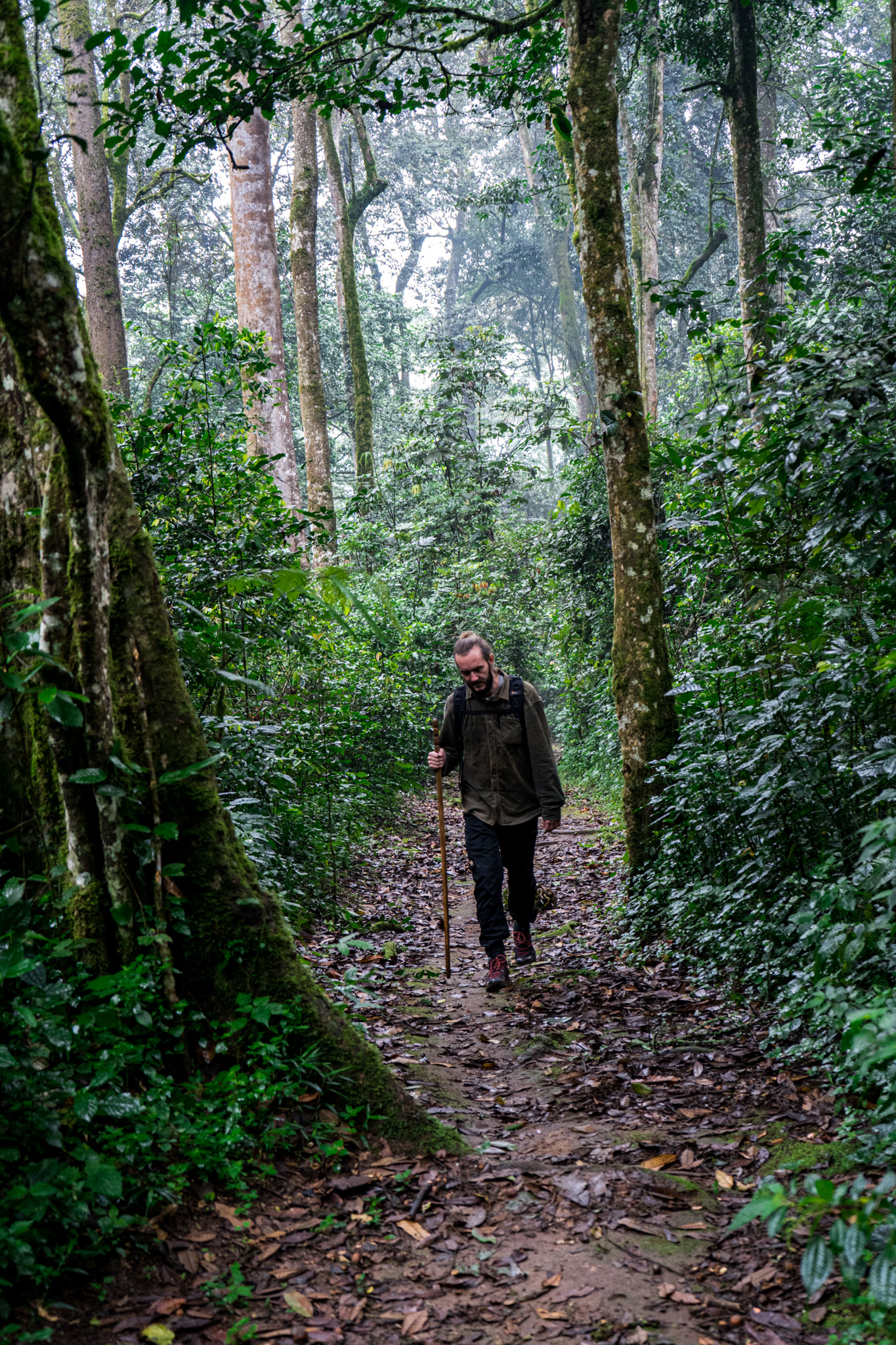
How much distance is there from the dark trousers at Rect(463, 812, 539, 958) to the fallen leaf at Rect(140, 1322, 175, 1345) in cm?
371

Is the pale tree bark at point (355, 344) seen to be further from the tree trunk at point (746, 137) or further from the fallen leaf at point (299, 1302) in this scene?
the fallen leaf at point (299, 1302)

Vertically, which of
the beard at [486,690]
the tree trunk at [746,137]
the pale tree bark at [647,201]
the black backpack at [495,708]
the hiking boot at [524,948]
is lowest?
the hiking boot at [524,948]

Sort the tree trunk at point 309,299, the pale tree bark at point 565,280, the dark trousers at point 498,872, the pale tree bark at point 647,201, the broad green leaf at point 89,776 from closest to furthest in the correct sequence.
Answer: the broad green leaf at point 89,776, the dark trousers at point 498,872, the tree trunk at point 309,299, the pale tree bark at point 647,201, the pale tree bark at point 565,280

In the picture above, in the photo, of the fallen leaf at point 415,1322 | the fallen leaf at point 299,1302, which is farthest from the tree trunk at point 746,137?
the fallen leaf at point 299,1302

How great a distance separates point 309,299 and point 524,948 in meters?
13.0

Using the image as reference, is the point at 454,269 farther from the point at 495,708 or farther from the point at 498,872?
the point at 498,872

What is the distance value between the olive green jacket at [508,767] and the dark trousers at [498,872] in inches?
3.6

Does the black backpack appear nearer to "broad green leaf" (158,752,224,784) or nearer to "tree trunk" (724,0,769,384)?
"broad green leaf" (158,752,224,784)

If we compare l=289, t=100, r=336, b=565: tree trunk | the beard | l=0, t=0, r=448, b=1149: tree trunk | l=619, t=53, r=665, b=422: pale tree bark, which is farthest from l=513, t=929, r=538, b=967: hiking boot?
l=619, t=53, r=665, b=422: pale tree bark

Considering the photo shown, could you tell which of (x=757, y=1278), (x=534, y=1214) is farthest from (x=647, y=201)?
(x=757, y=1278)

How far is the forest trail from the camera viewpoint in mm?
2588

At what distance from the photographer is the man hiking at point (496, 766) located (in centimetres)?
620

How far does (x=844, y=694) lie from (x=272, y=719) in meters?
4.65

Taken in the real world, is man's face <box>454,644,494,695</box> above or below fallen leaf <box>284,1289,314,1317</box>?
above
